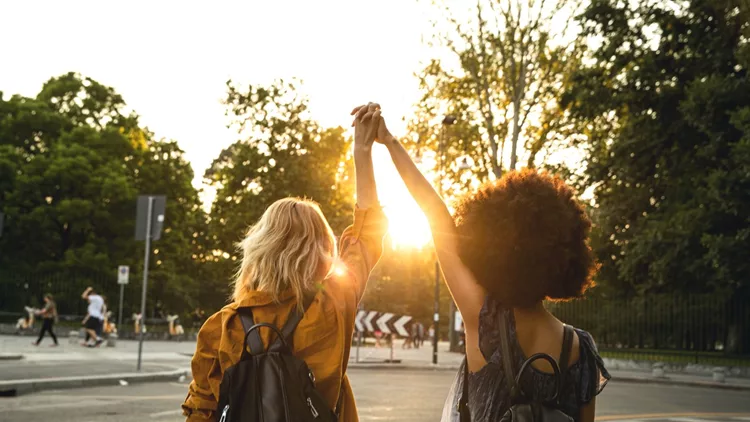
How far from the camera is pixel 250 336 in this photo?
3.31 meters

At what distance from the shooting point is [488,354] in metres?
3.07

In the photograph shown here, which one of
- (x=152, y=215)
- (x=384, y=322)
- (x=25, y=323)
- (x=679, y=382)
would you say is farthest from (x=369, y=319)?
(x=152, y=215)

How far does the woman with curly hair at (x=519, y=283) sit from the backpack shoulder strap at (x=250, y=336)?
660 millimetres

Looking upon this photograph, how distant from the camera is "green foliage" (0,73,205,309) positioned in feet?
161

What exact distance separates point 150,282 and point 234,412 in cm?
5015

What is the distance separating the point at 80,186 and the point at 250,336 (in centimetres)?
4902

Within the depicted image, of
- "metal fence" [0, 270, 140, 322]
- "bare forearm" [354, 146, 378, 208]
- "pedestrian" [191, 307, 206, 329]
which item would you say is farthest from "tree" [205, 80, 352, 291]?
"bare forearm" [354, 146, 378, 208]

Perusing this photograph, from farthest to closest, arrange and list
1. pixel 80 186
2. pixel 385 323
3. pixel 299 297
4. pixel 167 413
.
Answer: pixel 80 186
pixel 385 323
pixel 167 413
pixel 299 297

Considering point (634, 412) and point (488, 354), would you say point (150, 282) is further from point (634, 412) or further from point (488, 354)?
point (488, 354)

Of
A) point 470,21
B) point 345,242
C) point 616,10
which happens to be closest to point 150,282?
point 470,21

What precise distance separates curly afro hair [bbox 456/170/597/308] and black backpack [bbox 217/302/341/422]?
0.68 meters

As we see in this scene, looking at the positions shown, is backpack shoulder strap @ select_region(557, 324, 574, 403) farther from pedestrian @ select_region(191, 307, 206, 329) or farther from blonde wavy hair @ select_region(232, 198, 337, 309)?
pedestrian @ select_region(191, 307, 206, 329)

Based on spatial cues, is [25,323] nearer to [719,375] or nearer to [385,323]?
[385,323]

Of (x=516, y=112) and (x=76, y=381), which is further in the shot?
(x=516, y=112)
